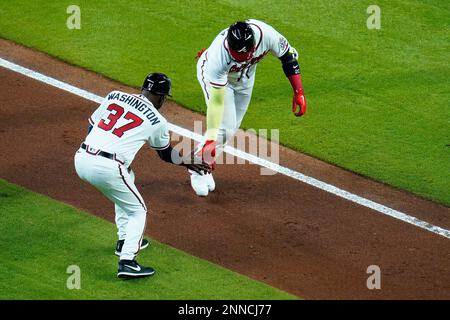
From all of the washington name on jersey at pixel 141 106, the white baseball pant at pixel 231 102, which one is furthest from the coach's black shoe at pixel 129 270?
the white baseball pant at pixel 231 102

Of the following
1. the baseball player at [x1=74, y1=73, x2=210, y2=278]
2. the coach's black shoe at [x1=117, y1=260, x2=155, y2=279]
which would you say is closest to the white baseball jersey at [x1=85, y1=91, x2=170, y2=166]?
the baseball player at [x1=74, y1=73, x2=210, y2=278]

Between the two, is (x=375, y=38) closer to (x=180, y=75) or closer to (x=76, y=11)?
(x=180, y=75)

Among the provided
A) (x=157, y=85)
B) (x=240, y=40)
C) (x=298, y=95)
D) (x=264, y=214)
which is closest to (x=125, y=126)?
(x=157, y=85)

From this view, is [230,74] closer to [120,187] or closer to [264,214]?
[264,214]

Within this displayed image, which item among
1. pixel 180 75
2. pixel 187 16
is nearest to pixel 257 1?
pixel 187 16

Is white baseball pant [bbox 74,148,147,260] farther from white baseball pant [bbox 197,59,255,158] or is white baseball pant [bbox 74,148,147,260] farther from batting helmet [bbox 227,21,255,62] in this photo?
batting helmet [bbox 227,21,255,62]
